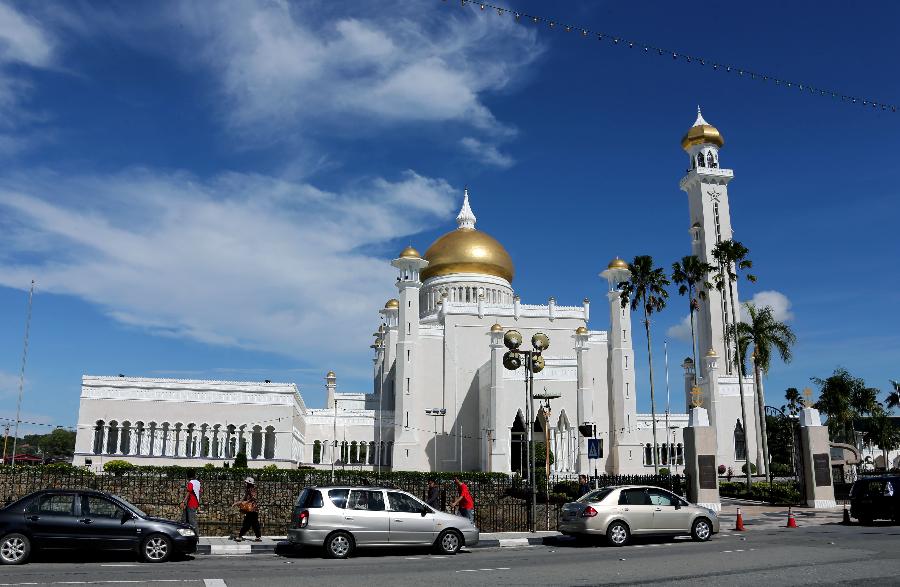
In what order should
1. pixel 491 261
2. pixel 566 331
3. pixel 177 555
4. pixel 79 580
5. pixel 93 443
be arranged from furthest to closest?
1. pixel 491 261
2. pixel 566 331
3. pixel 93 443
4. pixel 177 555
5. pixel 79 580

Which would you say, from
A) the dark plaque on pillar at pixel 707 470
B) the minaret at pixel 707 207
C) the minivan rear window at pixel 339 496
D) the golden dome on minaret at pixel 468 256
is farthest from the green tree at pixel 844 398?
the minivan rear window at pixel 339 496

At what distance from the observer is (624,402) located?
160 feet

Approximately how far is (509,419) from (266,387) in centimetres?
1550

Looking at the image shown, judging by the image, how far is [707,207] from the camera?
207 feet

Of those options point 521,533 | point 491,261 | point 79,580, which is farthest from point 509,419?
point 79,580

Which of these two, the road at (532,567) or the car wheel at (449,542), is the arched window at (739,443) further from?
the car wheel at (449,542)

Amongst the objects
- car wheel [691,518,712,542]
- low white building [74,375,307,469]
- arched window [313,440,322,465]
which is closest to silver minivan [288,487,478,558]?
car wheel [691,518,712,542]

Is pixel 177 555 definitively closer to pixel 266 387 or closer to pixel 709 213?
pixel 266 387

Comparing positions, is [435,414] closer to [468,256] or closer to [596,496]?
[468,256]

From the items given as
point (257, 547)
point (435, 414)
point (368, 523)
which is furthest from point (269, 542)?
point (435, 414)

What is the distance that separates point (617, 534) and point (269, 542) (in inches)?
312

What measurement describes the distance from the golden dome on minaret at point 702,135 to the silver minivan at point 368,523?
57333 millimetres

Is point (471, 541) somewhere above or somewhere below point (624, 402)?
below

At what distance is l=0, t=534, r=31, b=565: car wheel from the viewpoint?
40.7 ft
